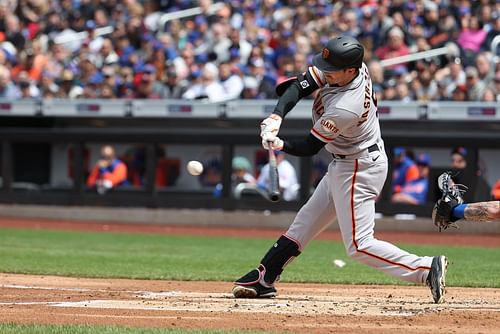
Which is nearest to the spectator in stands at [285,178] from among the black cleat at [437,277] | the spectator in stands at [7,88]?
the spectator in stands at [7,88]

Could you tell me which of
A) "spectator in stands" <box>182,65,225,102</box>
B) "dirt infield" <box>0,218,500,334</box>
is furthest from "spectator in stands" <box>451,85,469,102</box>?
"dirt infield" <box>0,218,500,334</box>

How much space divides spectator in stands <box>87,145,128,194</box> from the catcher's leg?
9.64 meters

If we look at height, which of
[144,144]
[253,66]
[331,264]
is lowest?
[331,264]

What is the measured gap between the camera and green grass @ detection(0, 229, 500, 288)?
29.3ft

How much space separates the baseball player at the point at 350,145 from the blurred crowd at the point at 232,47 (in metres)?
8.16

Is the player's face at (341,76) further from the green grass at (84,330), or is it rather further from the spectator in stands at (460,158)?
the spectator in stands at (460,158)

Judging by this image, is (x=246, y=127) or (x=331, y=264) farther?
(x=246, y=127)

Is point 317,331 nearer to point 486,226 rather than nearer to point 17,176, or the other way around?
point 486,226

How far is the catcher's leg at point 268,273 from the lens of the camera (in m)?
6.96

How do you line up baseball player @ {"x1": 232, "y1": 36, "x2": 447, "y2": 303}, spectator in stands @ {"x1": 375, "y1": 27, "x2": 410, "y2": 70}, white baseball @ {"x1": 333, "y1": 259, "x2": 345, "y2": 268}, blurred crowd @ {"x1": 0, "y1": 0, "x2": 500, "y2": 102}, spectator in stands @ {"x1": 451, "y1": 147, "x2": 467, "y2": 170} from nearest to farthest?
1. baseball player @ {"x1": 232, "y1": 36, "x2": 447, "y2": 303}
2. white baseball @ {"x1": 333, "y1": 259, "x2": 345, "y2": 268}
3. spectator in stands @ {"x1": 451, "y1": 147, "x2": 467, "y2": 170}
4. blurred crowd @ {"x1": 0, "y1": 0, "x2": 500, "y2": 102}
5. spectator in stands @ {"x1": 375, "y1": 27, "x2": 410, "y2": 70}

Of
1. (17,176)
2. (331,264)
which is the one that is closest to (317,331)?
(331,264)

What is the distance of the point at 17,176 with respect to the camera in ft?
56.2

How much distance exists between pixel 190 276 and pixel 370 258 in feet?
8.99

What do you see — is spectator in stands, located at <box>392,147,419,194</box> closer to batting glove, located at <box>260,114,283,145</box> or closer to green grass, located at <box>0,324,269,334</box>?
batting glove, located at <box>260,114,283,145</box>
